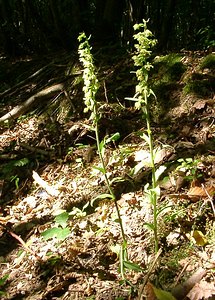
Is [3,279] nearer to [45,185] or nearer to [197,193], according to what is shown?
[45,185]

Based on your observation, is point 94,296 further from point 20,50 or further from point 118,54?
point 20,50

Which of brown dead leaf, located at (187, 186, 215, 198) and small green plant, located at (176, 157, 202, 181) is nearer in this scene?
brown dead leaf, located at (187, 186, 215, 198)

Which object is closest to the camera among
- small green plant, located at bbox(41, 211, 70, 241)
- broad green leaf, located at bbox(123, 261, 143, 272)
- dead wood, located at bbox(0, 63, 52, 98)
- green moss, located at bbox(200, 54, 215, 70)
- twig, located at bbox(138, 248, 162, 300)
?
twig, located at bbox(138, 248, 162, 300)

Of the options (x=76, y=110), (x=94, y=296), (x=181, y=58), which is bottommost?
(x=94, y=296)

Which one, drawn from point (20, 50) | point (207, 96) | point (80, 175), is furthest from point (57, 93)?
point (20, 50)

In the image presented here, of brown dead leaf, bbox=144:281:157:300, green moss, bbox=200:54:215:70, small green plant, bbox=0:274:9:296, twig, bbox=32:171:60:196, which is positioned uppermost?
green moss, bbox=200:54:215:70

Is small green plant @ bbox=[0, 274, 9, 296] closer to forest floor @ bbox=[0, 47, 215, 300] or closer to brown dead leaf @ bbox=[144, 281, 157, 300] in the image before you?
forest floor @ bbox=[0, 47, 215, 300]

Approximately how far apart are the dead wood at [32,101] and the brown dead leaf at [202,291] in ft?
10.1

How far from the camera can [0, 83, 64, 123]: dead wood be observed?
4.46 meters

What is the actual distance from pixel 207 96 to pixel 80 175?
4.62 feet

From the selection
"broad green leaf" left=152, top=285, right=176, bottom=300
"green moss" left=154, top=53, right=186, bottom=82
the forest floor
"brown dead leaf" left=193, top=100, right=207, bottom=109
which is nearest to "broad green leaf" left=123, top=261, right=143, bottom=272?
the forest floor

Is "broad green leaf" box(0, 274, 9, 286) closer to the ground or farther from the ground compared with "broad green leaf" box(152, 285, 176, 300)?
closer to the ground

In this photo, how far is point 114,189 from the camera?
9.89ft

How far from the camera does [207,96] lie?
11.5ft
